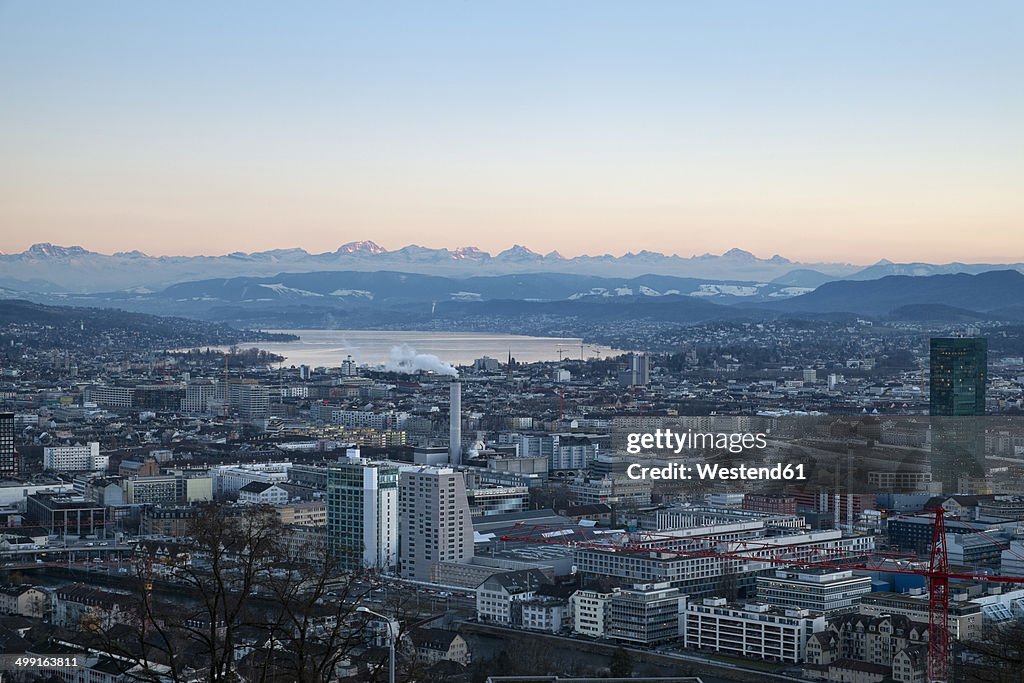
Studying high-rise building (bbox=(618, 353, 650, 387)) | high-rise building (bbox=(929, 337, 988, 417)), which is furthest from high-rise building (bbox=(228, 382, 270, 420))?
high-rise building (bbox=(929, 337, 988, 417))

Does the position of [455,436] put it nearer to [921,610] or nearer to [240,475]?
[240,475]

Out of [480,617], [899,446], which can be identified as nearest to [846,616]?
[480,617]

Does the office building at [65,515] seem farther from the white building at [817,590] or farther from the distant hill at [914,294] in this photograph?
the distant hill at [914,294]

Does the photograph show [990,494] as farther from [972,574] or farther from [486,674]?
[486,674]

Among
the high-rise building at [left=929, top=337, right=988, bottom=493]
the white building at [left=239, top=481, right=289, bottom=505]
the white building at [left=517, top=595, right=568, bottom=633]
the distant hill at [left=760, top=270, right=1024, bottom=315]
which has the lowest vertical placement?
the white building at [left=517, top=595, right=568, bottom=633]

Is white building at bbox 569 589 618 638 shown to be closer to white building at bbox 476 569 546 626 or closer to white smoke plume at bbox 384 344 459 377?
white building at bbox 476 569 546 626

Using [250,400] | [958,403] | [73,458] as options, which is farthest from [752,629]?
[250,400]
